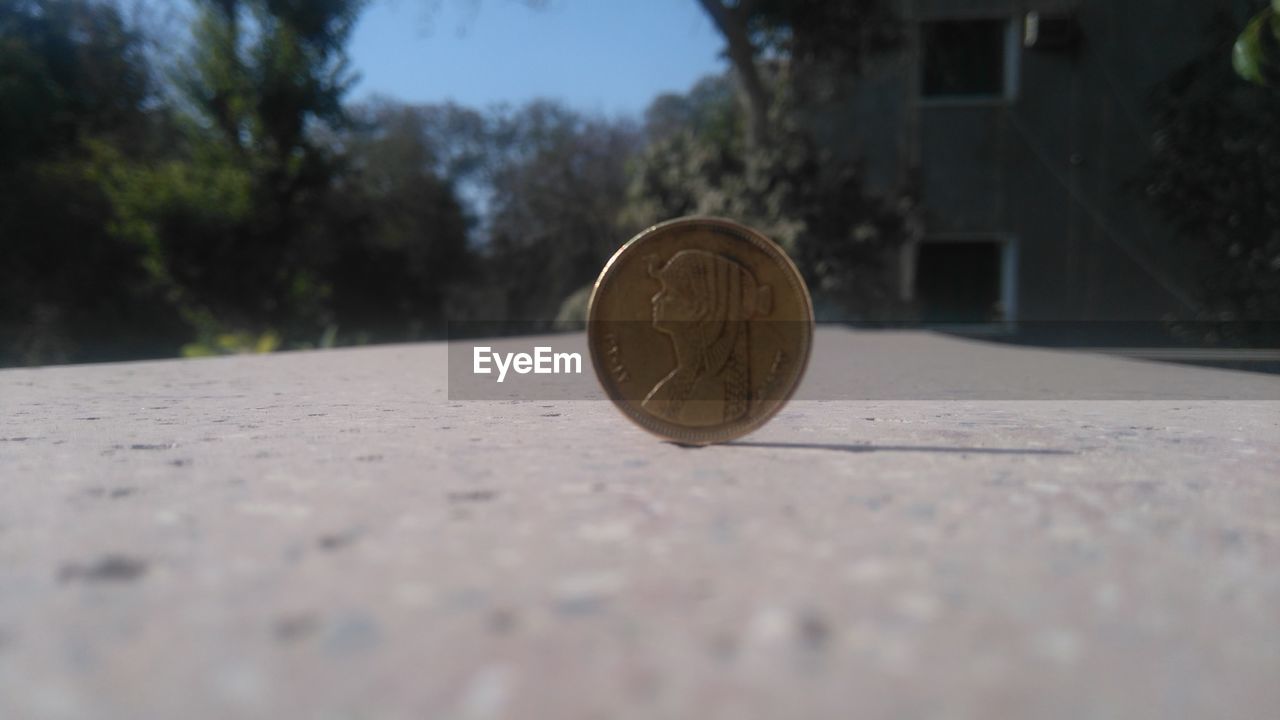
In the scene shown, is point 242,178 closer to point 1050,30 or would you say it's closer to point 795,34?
point 795,34

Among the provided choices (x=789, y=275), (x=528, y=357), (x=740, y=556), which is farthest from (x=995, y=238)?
(x=740, y=556)

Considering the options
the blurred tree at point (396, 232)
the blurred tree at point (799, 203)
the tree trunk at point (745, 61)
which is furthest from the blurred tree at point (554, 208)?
the tree trunk at point (745, 61)

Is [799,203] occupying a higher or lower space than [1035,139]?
lower

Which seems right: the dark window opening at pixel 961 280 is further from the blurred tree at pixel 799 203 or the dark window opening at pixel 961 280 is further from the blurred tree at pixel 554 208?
the blurred tree at pixel 554 208

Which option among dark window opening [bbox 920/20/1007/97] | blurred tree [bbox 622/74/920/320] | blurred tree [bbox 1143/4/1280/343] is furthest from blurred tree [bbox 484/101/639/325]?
blurred tree [bbox 1143/4/1280/343]

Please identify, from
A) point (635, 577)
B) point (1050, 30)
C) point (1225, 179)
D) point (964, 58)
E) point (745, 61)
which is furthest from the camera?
point (964, 58)
